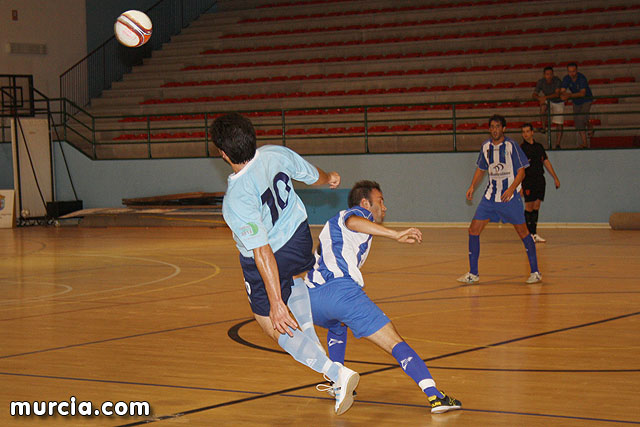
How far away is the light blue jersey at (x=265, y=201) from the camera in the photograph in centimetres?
420

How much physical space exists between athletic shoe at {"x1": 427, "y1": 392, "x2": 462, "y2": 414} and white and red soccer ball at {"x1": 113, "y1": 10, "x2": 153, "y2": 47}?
43.7 ft

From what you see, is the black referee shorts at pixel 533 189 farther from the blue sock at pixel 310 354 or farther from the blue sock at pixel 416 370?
the blue sock at pixel 310 354

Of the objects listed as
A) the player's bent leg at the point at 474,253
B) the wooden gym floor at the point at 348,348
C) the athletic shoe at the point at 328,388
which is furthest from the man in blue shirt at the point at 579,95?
the athletic shoe at the point at 328,388

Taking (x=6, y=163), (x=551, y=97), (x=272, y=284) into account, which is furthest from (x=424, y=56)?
(x=272, y=284)

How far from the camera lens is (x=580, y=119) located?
60.1ft

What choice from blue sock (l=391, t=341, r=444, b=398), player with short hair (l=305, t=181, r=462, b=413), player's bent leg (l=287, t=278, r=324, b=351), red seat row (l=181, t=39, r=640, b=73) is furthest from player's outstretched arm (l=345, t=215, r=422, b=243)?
red seat row (l=181, t=39, r=640, b=73)

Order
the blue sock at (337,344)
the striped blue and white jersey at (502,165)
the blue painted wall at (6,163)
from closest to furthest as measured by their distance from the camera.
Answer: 1. the blue sock at (337,344)
2. the striped blue and white jersey at (502,165)
3. the blue painted wall at (6,163)

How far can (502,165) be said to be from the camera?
32.3 feet

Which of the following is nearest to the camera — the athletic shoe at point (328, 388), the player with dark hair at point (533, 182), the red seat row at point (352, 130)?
the athletic shoe at point (328, 388)

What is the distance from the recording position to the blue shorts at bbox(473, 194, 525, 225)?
973 cm

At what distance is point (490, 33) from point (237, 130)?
2164cm

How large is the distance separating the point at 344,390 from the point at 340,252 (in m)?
0.79

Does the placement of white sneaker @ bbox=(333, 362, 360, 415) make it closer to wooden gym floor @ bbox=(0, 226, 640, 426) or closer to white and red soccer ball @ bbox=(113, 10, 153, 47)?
wooden gym floor @ bbox=(0, 226, 640, 426)

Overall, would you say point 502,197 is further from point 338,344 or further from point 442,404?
point 442,404
